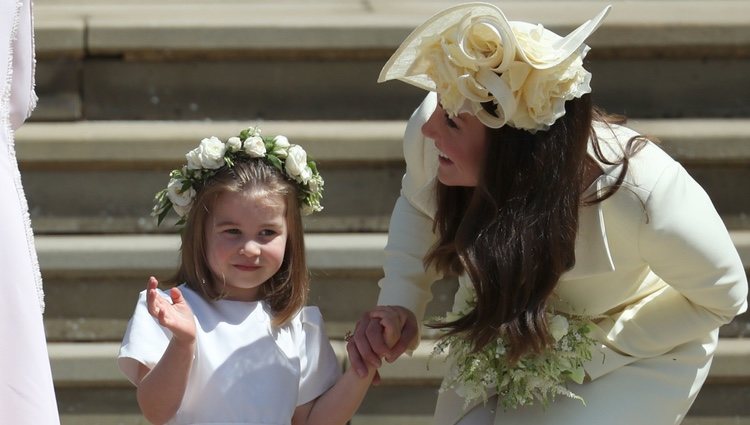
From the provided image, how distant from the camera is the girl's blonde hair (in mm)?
3109

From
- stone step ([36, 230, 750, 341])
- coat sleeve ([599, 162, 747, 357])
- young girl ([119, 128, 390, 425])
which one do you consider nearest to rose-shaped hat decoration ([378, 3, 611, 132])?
coat sleeve ([599, 162, 747, 357])


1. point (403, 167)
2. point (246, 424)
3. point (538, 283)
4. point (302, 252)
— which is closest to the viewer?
point (538, 283)

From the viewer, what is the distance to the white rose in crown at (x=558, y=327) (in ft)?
9.39

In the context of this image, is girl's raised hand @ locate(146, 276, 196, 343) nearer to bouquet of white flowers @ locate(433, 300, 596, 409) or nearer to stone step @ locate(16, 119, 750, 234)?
bouquet of white flowers @ locate(433, 300, 596, 409)

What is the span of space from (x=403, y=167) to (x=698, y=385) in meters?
1.63

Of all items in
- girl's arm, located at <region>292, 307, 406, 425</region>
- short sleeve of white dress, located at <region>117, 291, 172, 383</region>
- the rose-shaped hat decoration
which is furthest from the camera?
girl's arm, located at <region>292, 307, 406, 425</region>

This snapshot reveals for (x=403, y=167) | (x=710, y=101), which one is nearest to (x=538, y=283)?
(x=403, y=167)

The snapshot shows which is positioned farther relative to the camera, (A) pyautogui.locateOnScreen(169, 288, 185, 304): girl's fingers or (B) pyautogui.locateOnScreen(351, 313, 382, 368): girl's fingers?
(B) pyautogui.locateOnScreen(351, 313, 382, 368): girl's fingers

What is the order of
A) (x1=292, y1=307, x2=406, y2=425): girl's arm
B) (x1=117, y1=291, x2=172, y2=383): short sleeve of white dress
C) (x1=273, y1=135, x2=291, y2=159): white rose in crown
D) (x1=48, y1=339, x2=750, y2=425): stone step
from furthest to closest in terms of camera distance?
(x1=48, y1=339, x2=750, y2=425): stone step
(x1=273, y1=135, x2=291, y2=159): white rose in crown
(x1=292, y1=307, x2=406, y2=425): girl's arm
(x1=117, y1=291, x2=172, y2=383): short sleeve of white dress

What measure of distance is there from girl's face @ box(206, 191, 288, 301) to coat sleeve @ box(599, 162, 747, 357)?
0.84m

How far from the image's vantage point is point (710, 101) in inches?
177

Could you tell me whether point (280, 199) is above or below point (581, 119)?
below

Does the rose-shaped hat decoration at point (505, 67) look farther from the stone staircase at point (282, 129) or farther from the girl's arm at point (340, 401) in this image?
the stone staircase at point (282, 129)

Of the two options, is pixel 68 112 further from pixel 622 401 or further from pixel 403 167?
pixel 622 401
